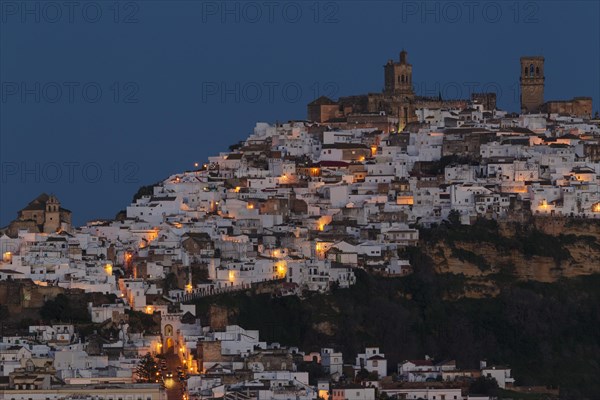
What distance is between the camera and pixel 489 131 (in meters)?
97.4

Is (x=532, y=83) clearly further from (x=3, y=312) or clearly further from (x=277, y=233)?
(x=3, y=312)

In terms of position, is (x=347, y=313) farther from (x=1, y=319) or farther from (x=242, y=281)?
(x=1, y=319)

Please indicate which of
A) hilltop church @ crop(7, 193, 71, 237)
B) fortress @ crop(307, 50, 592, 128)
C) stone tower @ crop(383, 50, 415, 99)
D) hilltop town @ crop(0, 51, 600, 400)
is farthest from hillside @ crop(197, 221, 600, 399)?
stone tower @ crop(383, 50, 415, 99)

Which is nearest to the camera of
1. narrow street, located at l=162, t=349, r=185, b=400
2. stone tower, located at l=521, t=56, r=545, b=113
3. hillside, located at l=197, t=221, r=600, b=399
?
narrow street, located at l=162, t=349, r=185, b=400

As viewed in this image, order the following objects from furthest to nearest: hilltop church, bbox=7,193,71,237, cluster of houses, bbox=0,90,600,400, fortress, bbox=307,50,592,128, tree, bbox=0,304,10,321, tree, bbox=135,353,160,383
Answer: fortress, bbox=307,50,592,128 → hilltop church, bbox=7,193,71,237 → tree, bbox=0,304,10,321 → cluster of houses, bbox=0,90,600,400 → tree, bbox=135,353,160,383

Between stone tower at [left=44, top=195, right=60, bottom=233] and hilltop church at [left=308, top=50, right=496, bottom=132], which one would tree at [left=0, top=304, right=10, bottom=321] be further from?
hilltop church at [left=308, top=50, right=496, bottom=132]

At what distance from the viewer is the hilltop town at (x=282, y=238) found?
69.3 meters

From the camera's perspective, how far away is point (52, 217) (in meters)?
85.6

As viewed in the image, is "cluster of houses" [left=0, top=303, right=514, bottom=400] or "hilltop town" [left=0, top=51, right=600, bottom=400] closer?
"cluster of houses" [left=0, top=303, right=514, bottom=400]

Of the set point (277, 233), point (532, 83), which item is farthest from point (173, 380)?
point (532, 83)

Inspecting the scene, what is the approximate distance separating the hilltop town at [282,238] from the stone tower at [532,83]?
2.6 inches

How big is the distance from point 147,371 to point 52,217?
18.4 meters

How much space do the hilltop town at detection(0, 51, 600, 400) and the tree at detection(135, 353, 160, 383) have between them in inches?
3.0

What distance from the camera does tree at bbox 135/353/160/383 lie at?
6775 centimetres
